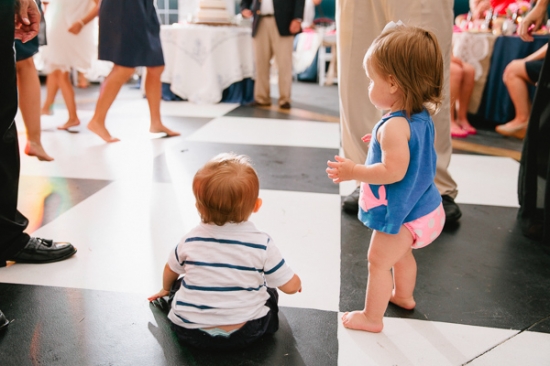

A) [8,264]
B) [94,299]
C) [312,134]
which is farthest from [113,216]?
[312,134]

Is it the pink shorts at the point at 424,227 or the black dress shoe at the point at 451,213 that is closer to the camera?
the pink shorts at the point at 424,227

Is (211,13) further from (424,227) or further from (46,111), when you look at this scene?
(424,227)

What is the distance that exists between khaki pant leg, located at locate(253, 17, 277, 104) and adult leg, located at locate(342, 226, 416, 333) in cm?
307

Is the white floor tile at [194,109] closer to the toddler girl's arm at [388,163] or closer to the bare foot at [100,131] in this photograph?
the bare foot at [100,131]

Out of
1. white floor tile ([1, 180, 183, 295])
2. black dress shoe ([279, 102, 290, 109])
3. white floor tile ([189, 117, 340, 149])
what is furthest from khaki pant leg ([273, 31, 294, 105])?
white floor tile ([1, 180, 183, 295])

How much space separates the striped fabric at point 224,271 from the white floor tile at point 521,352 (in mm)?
380

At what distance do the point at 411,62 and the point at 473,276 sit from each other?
594 mm

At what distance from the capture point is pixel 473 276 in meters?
1.17

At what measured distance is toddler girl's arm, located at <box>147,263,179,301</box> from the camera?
0.93m

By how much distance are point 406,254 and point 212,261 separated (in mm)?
397

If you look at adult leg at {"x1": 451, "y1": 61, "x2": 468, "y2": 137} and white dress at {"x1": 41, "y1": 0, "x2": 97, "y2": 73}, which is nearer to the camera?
white dress at {"x1": 41, "y1": 0, "x2": 97, "y2": 73}

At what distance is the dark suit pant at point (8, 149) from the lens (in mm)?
Answer: 1008

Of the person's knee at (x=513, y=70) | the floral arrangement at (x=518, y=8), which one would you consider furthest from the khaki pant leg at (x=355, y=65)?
the floral arrangement at (x=518, y=8)

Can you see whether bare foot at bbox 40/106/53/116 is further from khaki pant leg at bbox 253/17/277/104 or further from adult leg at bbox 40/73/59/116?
khaki pant leg at bbox 253/17/277/104
